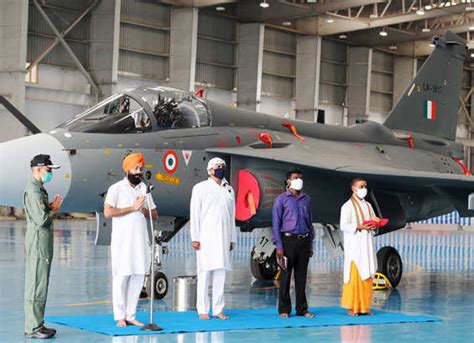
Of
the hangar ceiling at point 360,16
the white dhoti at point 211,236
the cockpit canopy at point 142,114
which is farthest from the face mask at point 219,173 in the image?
the hangar ceiling at point 360,16

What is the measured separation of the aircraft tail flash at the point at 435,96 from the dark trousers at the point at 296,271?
22.2ft

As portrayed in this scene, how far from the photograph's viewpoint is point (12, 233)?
2553cm

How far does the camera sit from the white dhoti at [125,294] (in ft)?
28.2

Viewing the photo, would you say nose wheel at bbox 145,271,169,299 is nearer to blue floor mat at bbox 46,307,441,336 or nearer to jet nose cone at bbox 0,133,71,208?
blue floor mat at bbox 46,307,441,336

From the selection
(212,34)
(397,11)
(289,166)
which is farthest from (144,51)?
(289,166)

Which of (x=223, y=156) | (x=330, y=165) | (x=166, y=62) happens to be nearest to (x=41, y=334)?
(x=223, y=156)

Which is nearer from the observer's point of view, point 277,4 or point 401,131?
point 401,131

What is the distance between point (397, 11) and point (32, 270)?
37.6 metres

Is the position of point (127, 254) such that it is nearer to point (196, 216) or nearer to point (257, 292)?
point (196, 216)

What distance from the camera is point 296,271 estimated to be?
10008 millimetres

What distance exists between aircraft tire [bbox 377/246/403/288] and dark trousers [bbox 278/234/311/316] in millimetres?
3953

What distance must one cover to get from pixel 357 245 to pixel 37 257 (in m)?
3.78

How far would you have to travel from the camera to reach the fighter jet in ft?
34.2

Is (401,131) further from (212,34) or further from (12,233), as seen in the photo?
(212,34)
